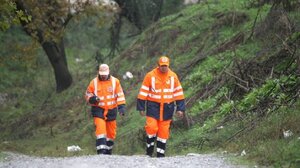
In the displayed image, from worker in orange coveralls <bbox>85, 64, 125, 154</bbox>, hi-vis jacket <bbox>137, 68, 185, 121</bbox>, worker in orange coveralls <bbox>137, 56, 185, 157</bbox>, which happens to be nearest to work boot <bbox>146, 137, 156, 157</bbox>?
worker in orange coveralls <bbox>137, 56, 185, 157</bbox>

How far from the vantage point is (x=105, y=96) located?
1299cm

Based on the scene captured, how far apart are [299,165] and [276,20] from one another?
28.7 feet

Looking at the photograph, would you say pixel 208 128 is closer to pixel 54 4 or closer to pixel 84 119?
pixel 84 119

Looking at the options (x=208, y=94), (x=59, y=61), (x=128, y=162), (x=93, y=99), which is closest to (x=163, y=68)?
(x=93, y=99)

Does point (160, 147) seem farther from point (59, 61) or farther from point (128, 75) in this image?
point (59, 61)

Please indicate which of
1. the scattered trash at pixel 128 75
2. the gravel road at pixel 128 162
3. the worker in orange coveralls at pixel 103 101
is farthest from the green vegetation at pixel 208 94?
the worker in orange coveralls at pixel 103 101

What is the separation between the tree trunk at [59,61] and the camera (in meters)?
26.5

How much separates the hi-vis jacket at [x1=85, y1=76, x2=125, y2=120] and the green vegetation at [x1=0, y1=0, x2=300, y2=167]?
5.98 ft

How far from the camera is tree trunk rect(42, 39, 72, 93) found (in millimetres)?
26480

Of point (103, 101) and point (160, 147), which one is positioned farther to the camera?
point (103, 101)

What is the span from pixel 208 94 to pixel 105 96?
14.4 ft

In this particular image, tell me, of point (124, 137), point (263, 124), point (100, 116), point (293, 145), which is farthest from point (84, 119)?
point (293, 145)

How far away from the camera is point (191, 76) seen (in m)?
19.1

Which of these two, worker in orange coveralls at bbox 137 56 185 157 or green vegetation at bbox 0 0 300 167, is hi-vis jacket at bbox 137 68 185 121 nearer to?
worker in orange coveralls at bbox 137 56 185 157
